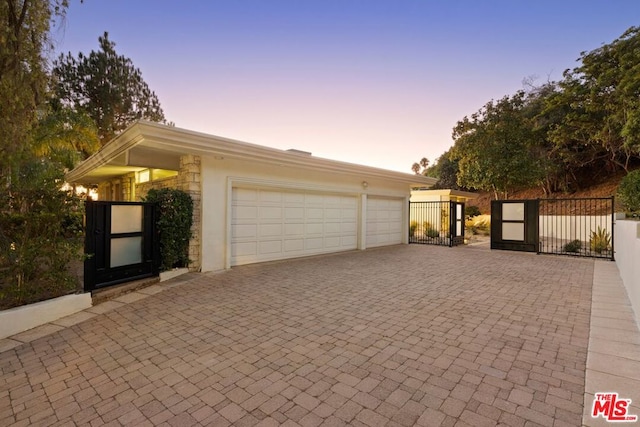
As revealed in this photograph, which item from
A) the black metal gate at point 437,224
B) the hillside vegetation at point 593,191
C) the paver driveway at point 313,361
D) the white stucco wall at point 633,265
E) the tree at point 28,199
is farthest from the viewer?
the hillside vegetation at point 593,191

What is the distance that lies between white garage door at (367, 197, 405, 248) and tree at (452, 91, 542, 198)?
252 inches

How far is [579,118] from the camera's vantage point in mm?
16016

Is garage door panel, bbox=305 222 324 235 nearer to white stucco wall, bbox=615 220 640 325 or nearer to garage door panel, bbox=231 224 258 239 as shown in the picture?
garage door panel, bbox=231 224 258 239

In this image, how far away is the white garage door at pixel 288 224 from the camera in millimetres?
7480

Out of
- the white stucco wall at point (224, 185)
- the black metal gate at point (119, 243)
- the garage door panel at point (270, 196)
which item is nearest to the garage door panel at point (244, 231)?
the white stucco wall at point (224, 185)

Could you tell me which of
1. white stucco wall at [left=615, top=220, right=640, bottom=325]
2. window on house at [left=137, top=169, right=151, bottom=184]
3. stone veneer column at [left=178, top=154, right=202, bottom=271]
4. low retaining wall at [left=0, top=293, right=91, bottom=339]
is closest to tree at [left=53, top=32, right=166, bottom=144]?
window on house at [left=137, top=169, right=151, bottom=184]

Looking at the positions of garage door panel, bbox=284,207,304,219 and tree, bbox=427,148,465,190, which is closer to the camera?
garage door panel, bbox=284,207,304,219

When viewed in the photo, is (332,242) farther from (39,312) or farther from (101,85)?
(101,85)

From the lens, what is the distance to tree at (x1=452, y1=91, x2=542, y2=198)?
1544 centimetres

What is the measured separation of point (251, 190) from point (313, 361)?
551 centimetres

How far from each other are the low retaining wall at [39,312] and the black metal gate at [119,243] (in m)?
0.37

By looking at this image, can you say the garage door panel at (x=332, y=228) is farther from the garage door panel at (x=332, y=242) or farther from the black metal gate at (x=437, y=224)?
the black metal gate at (x=437, y=224)

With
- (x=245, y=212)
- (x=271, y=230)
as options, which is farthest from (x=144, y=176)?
(x=271, y=230)

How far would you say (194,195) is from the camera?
21.4ft
